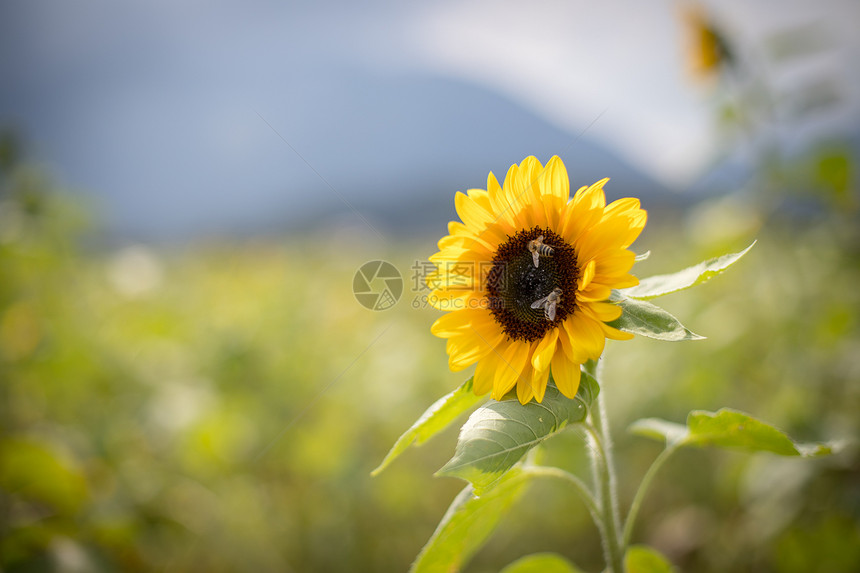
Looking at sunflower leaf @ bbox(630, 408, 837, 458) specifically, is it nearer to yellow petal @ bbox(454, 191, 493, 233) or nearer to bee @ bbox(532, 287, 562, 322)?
bee @ bbox(532, 287, 562, 322)

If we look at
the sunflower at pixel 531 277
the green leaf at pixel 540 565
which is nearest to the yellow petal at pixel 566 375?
the sunflower at pixel 531 277

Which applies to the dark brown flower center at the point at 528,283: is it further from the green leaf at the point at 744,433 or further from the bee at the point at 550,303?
the green leaf at the point at 744,433

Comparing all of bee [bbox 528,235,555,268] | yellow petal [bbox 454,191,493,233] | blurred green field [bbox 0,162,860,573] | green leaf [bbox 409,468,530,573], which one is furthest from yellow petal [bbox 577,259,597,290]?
blurred green field [bbox 0,162,860,573]

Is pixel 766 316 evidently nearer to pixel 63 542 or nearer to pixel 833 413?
pixel 833 413

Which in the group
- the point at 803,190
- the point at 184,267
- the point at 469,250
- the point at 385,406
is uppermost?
the point at 184,267

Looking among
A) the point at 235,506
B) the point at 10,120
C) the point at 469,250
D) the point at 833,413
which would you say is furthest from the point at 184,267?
the point at 833,413

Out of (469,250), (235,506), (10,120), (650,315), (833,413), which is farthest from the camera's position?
(10,120)

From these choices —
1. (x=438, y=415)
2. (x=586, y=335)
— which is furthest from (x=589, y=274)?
(x=438, y=415)
